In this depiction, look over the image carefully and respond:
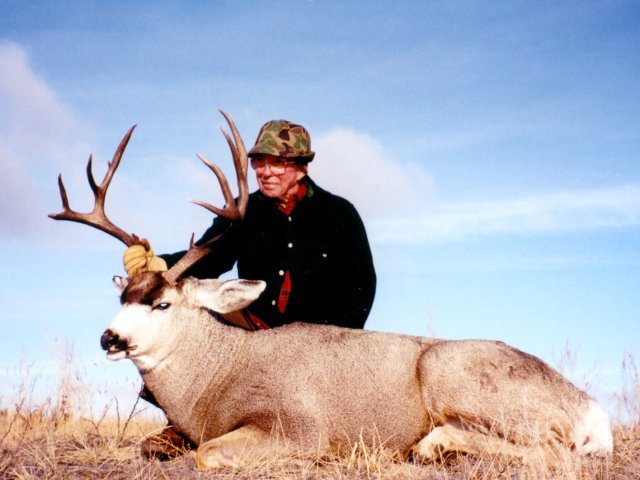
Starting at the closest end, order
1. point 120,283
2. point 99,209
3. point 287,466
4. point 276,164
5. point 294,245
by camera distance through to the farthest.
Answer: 1. point 287,466
2. point 120,283
3. point 99,209
4. point 294,245
5. point 276,164

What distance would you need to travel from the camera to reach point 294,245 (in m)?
8.00

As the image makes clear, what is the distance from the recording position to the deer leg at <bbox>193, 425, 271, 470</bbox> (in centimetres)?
552

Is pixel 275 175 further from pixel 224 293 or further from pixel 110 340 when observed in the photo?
pixel 110 340

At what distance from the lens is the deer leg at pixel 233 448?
5516 mm

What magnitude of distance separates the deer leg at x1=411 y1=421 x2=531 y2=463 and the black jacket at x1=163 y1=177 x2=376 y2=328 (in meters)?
1.69

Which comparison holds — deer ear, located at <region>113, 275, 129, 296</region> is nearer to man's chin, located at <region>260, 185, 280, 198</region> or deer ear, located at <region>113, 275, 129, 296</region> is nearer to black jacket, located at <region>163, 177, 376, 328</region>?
black jacket, located at <region>163, 177, 376, 328</region>

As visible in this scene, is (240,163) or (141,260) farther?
(240,163)

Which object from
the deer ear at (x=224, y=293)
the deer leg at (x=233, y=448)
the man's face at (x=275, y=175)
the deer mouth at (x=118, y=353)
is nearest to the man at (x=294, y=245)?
the man's face at (x=275, y=175)

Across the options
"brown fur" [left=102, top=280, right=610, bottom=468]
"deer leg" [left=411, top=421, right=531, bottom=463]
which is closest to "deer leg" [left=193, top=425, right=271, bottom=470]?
"brown fur" [left=102, top=280, right=610, bottom=468]

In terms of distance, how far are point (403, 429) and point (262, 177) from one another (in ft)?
10.5

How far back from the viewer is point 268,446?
19.0 feet

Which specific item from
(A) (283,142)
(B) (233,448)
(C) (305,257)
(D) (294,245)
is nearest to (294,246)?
(D) (294,245)

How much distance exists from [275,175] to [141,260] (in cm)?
207

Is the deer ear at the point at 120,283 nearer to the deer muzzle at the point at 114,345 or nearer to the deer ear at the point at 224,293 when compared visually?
the deer ear at the point at 224,293
